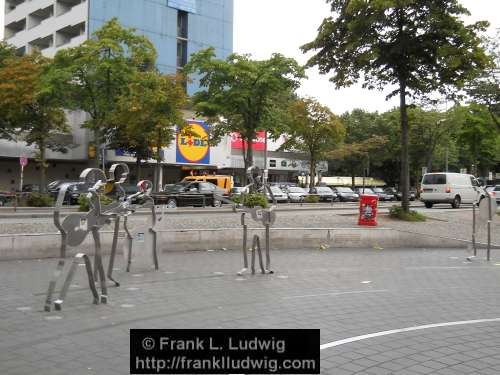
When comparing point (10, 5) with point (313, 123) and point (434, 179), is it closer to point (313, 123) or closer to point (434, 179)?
point (313, 123)

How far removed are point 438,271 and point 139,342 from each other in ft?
26.7

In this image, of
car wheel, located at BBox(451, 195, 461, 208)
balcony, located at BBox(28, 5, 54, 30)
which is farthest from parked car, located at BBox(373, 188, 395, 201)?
balcony, located at BBox(28, 5, 54, 30)

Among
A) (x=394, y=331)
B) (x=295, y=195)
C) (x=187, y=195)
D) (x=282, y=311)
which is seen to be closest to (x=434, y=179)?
(x=295, y=195)

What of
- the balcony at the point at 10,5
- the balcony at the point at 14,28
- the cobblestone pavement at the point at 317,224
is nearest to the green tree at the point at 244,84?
the cobblestone pavement at the point at 317,224

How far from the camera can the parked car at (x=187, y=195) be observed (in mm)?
Answer: 30855

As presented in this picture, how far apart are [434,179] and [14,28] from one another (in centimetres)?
5283

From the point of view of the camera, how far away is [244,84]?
103 ft

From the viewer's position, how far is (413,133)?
53.0 m

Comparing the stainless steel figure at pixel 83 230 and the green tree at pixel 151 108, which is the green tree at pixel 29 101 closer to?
the green tree at pixel 151 108

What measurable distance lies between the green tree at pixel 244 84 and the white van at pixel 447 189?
29.7 ft

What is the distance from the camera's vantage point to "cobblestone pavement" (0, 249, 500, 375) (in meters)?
5.10

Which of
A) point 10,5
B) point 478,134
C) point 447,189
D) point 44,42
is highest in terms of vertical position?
point 10,5

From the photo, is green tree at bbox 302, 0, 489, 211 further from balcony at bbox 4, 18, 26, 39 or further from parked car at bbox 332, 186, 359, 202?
balcony at bbox 4, 18, 26, 39

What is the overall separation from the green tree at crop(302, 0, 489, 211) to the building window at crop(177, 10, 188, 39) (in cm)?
4208
